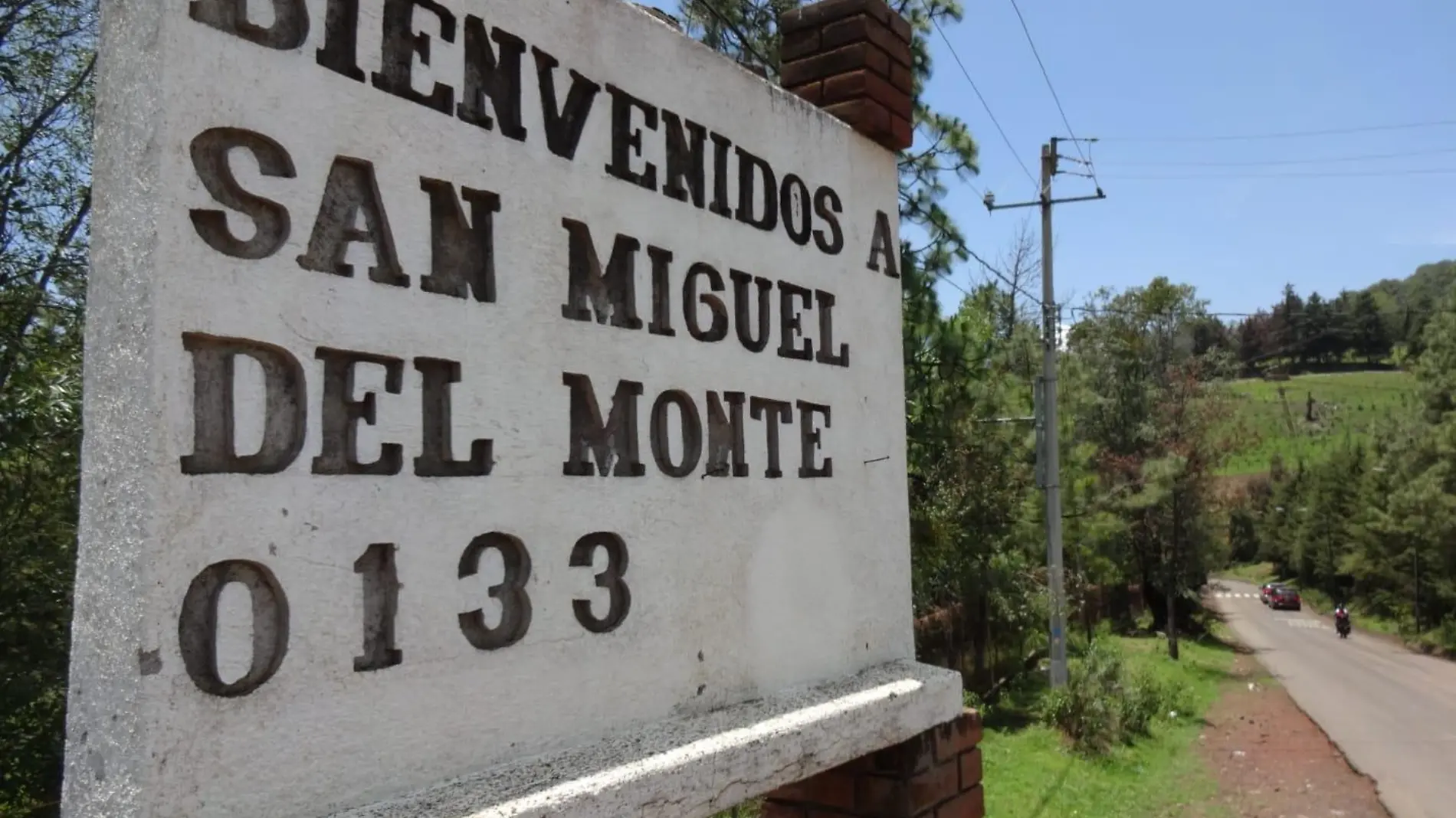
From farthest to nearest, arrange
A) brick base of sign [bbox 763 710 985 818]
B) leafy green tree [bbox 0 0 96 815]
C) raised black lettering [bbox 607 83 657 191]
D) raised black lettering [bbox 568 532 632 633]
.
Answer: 1. leafy green tree [bbox 0 0 96 815]
2. brick base of sign [bbox 763 710 985 818]
3. raised black lettering [bbox 607 83 657 191]
4. raised black lettering [bbox 568 532 632 633]

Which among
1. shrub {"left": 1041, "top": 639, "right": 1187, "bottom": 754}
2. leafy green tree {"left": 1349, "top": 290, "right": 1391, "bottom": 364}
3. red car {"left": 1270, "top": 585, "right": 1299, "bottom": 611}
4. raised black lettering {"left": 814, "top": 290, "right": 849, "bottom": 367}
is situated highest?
leafy green tree {"left": 1349, "top": 290, "right": 1391, "bottom": 364}

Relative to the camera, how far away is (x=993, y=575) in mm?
16281

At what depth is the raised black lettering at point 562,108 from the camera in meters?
2.04

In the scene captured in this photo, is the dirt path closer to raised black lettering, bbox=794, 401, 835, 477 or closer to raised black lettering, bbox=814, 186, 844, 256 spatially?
raised black lettering, bbox=794, 401, 835, 477

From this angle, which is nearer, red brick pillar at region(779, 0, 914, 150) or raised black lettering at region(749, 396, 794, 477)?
raised black lettering at region(749, 396, 794, 477)

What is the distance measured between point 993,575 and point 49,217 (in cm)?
1333

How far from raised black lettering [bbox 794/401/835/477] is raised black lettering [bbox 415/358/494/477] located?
110 centimetres

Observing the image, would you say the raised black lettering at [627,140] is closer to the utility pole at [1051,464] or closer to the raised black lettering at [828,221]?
the raised black lettering at [828,221]

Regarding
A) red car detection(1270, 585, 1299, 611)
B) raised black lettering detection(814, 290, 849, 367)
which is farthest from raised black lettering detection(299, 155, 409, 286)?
red car detection(1270, 585, 1299, 611)

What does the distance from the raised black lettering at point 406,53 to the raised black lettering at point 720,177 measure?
788mm

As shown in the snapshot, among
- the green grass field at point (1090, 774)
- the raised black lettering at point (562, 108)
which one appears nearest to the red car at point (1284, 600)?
the green grass field at point (1090, 774)

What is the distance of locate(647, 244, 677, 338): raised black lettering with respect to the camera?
2.26 meters

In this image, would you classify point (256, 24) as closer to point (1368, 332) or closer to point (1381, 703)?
point (1381, 703)

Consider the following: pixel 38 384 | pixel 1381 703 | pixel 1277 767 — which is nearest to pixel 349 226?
pixel 38 384
